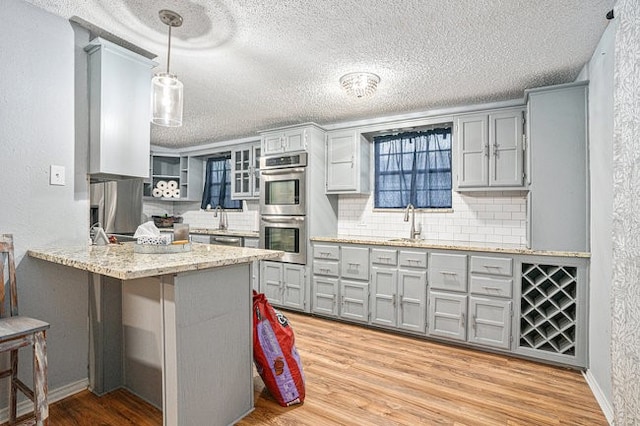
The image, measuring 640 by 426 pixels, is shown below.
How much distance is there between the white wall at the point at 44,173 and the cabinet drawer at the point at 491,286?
3.05 m

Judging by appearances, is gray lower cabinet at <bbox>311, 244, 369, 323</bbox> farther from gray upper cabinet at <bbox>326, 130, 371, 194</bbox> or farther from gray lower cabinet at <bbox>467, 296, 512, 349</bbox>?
gray lower cabinet at <bbox>467, 296, 512, 349</bbox>

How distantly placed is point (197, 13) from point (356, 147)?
2362 millimetres

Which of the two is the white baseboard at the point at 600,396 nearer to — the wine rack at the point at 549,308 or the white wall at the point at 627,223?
the wine rack at the point at 549,308

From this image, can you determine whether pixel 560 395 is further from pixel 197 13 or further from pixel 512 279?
pixel 197 13

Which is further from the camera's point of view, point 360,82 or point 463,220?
point 463,220

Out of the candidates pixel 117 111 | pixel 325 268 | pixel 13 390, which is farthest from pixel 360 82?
pixel 13 390

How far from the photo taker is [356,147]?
3.97 meters

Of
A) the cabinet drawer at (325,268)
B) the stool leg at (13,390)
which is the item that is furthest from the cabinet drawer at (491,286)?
the stool leg at (13,390)

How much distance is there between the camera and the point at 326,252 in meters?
3.86

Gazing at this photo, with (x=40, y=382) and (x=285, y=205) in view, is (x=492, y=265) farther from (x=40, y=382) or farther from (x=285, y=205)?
(x=40, y=382)

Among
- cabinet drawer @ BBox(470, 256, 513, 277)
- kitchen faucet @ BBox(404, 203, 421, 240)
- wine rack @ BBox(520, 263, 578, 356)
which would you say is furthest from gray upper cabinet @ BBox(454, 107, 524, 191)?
wine rack @ BBox(520, 263, 578, 356)

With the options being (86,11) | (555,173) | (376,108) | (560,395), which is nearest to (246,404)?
(560,395)

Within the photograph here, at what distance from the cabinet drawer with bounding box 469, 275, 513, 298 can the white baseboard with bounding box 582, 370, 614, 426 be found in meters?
0.74

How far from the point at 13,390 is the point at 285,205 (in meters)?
2.81
